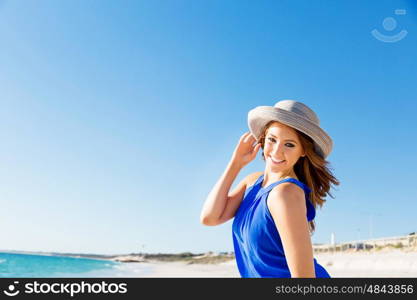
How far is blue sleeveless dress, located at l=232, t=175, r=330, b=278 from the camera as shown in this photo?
1475 millimetres

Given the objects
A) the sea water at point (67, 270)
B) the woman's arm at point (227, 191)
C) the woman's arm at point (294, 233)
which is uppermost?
the sea water at point (67, 270)

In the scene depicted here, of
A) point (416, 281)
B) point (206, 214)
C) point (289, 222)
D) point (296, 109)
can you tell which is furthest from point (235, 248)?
point (416, 281)

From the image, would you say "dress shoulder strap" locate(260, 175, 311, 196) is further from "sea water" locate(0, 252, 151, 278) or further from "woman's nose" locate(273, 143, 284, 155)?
"sea water" locate(0, 252, 151, 278)

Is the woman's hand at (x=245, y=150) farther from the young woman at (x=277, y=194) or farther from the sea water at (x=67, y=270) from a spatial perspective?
the sea water at (x=67, y=270)

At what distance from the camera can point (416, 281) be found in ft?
6.03

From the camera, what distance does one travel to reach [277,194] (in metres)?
1.41

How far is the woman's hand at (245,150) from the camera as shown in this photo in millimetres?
1844

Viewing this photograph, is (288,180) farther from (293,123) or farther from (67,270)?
(67,270)

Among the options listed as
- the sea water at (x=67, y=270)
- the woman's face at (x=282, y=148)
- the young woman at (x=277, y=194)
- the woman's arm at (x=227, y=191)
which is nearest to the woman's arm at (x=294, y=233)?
the young woman at (x=277, y=194)

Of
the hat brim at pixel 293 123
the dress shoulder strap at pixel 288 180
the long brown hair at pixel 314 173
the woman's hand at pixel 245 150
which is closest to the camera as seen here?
the dress shoulder strap at pixel 288 180

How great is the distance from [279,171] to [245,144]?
286 millimetres

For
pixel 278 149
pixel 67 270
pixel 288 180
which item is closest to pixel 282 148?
pixel 278 149

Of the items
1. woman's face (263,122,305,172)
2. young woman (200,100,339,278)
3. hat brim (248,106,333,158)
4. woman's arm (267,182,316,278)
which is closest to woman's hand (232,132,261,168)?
young woman (200,100,339,278)

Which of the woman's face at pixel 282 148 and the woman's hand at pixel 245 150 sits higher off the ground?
the woman's hand at pixel 245 150
